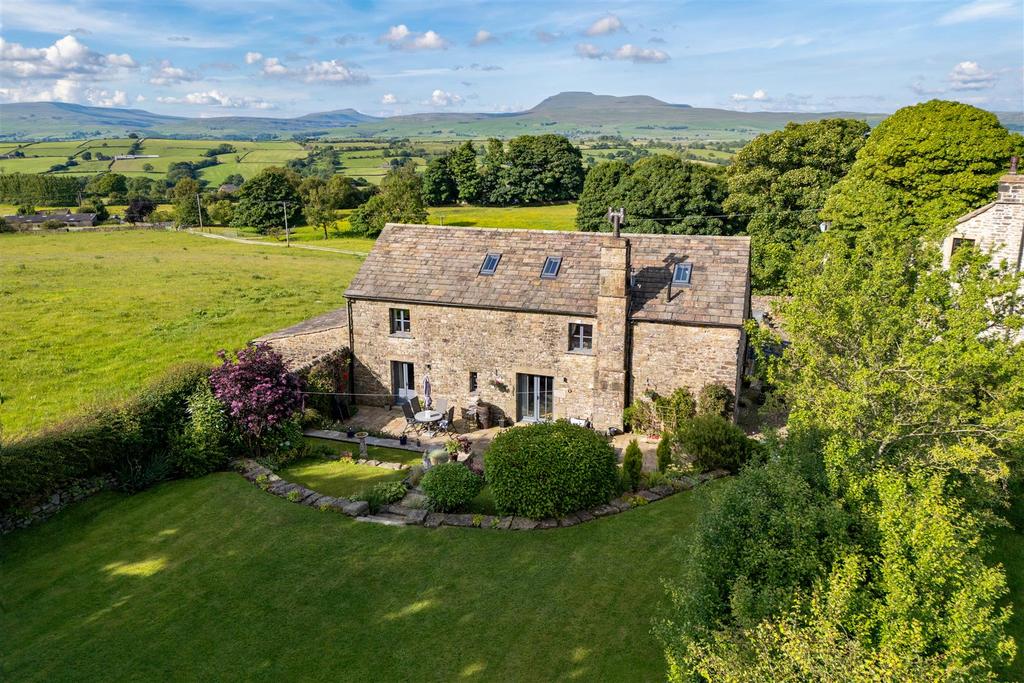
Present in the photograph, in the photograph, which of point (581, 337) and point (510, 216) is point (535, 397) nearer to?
point (581, 337)

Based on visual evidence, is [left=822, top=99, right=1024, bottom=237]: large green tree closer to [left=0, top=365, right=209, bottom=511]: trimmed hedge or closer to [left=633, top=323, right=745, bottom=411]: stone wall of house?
[left=633, top=323, right=745, bottom=411]: stone wall of house

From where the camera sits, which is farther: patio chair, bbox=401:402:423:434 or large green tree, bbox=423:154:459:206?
large green tree, bbox=423:154:459:206

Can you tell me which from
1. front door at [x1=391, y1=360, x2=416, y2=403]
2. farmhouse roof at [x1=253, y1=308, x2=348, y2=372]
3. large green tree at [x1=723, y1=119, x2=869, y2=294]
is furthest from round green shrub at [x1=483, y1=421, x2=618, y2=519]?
large green tree at [x1=723, y1=119, x2=869, y2=294]

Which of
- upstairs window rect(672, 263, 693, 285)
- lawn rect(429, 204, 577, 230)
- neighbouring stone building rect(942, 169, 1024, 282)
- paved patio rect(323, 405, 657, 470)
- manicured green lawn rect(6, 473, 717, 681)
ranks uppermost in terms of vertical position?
neighbouring stone building rect(942, 169, 1024, 282)

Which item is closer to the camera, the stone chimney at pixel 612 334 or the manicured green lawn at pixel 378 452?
the manicured green lawn at pixel 378 452

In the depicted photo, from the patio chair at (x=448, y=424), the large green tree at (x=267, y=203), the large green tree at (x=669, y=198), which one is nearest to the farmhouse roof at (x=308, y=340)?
the patio chair at (x=448, y=424)

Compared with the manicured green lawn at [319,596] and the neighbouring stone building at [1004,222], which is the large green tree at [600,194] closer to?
the neighbouring stone building at [1004,222]

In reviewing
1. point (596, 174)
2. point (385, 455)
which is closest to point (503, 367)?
point (385, 455)
